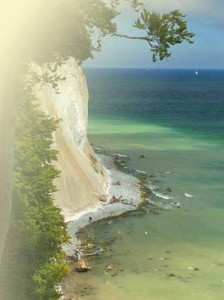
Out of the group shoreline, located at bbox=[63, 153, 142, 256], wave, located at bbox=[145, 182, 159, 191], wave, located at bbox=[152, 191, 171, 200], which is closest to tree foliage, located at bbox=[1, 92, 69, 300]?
shoreline, located at bbox=[63, 153, 142, 256]

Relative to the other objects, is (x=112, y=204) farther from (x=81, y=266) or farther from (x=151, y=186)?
(x=81, y=266)

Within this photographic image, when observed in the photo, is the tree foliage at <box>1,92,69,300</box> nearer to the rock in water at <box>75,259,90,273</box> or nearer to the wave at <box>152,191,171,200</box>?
the rock in water at <box>75,259,90,273</box>

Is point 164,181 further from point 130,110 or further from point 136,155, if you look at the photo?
point 130,110

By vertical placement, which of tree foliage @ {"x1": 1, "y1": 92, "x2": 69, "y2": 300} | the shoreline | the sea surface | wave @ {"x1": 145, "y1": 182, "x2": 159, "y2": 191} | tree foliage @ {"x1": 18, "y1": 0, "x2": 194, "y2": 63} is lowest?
the sea surface

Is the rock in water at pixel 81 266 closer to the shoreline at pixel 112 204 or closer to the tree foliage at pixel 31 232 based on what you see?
the shoreline at pixel 112 204

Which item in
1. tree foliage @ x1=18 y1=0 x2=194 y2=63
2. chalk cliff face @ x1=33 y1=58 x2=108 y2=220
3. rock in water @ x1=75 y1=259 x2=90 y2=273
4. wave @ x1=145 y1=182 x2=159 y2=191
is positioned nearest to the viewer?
tree foliage @ x1=18 y1=0 x2=194 y2=63

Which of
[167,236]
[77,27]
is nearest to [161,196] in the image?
[167,236]

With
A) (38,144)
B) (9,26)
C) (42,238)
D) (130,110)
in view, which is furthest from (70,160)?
(130,110)

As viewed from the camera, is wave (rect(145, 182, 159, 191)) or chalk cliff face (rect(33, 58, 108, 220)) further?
wave (rect(145, 182, 159, 191))
